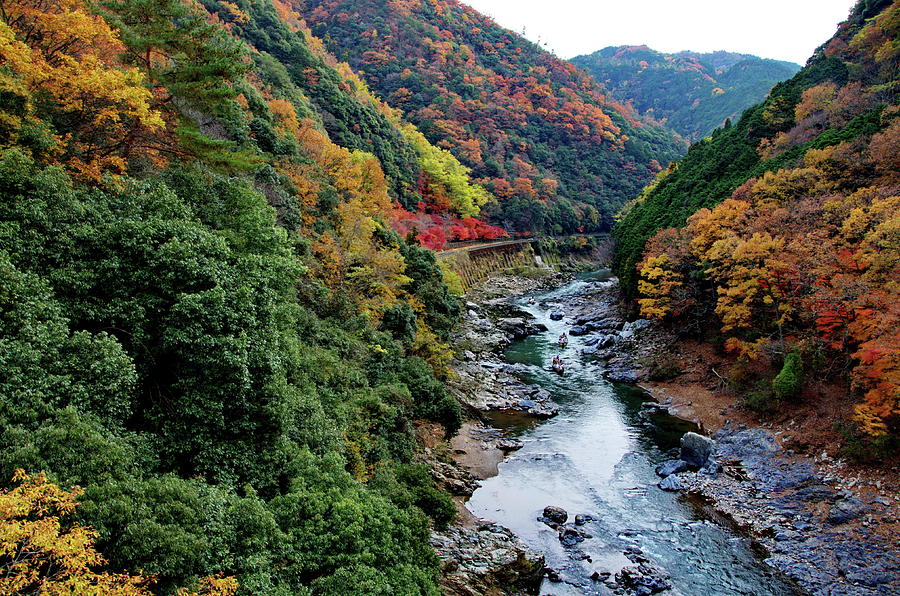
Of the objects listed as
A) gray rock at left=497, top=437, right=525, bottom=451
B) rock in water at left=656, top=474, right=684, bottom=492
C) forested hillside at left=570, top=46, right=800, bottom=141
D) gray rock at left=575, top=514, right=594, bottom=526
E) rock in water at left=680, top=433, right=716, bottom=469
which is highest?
forested hillside at left=570, top=46, right=800, bottom=141

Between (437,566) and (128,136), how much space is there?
694 inches

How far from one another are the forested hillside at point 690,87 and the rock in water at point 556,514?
472 feet

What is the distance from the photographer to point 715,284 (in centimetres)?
3359

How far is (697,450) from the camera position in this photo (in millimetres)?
23219

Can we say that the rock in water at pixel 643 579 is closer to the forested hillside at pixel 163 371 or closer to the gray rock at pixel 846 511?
the forested hillside at pixel 163 371

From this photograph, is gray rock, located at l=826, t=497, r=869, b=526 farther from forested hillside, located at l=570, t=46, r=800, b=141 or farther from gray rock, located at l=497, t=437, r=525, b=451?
forested hillside, located at l=570, t=46, r=800, b=141

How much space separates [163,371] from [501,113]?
96.7 metres

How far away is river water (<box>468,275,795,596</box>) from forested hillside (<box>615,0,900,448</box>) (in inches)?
275

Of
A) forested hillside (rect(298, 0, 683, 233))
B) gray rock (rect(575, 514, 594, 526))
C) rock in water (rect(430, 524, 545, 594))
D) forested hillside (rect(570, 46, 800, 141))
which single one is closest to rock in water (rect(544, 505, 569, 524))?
gray rock (rect(575, 514, 594, 526))

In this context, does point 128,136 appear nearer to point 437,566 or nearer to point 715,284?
point 437,566

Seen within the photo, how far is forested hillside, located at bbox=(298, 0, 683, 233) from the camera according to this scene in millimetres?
86562

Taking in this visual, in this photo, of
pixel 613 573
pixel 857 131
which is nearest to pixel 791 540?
pixel 613 573

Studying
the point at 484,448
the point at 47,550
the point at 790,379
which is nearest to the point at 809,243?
the point at 790,379

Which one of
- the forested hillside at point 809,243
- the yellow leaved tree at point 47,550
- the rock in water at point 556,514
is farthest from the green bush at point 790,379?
the yellow leaved tree at point 47,550
